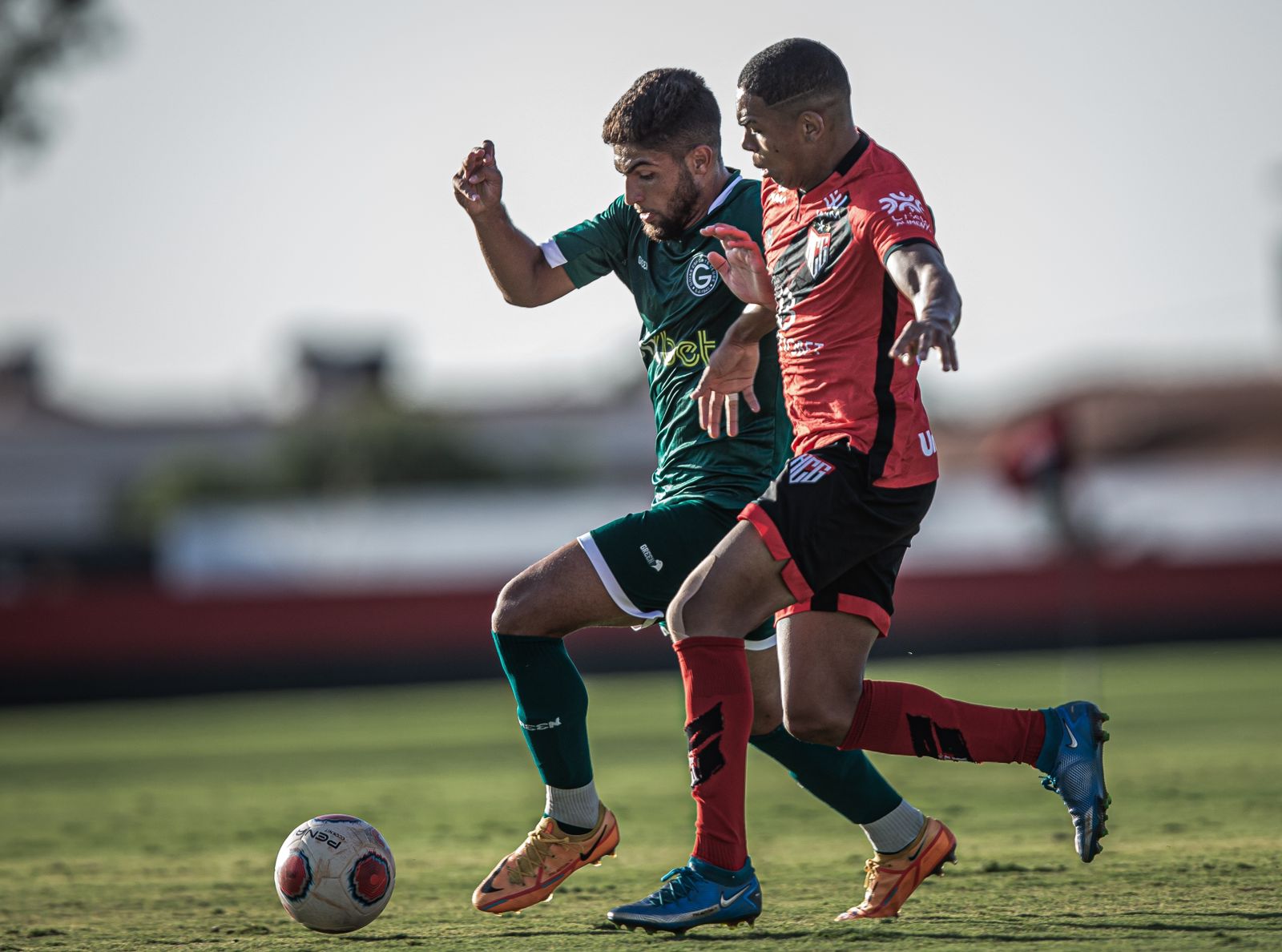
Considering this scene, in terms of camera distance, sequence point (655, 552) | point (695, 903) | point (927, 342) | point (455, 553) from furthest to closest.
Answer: point (455, 553), point (655, 552), point (695, 903), point (927, 342)

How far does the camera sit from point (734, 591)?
188 inches

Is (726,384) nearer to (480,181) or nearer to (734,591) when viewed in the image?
(734,591)

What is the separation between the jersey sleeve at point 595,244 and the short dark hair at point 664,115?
0.46 metres

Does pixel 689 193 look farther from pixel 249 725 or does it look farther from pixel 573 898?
pixel 249 725

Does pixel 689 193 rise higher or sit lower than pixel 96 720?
higher

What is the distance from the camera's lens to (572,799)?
214 inches

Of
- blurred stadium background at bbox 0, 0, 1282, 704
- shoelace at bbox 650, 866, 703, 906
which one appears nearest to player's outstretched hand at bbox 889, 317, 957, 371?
shoelace at bbox 650, 866, 703, 906

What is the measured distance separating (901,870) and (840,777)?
1.18 feet

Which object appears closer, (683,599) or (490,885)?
(683,599)

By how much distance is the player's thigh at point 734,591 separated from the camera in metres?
4.76

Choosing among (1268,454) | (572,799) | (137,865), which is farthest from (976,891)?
(1268,454)

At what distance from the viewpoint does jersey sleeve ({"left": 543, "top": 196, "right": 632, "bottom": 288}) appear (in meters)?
5.86

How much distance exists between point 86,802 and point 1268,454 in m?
48.8

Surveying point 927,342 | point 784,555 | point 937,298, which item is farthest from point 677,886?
point 937,298
